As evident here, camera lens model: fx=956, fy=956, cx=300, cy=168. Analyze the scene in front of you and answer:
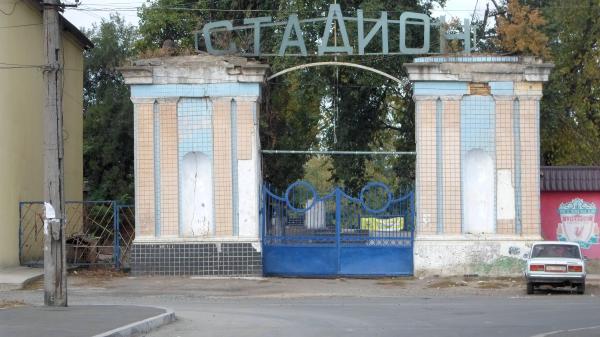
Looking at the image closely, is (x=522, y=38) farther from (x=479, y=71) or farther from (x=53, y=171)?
(x=53, y=171)

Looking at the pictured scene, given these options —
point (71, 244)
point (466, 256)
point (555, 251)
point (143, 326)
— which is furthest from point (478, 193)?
point (143, 326)

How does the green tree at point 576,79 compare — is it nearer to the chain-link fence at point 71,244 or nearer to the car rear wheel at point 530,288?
the car rear wheel at point 530,288

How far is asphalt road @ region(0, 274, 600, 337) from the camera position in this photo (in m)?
16.2

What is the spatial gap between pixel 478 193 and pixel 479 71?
11.9 ft

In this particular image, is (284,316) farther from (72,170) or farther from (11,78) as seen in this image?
(72,170)

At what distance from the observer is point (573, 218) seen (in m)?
30.9

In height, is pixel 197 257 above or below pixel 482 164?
below

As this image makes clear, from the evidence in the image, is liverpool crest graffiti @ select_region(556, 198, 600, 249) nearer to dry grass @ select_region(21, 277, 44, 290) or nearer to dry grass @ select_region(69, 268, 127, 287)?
dry grass @ select_region(69, 268, 127, 287)

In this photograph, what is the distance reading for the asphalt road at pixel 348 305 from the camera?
1616 centimetres

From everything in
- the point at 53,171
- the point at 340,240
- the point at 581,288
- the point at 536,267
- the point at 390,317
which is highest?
the point at 53,171

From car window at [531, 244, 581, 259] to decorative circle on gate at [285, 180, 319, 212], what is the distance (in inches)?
261

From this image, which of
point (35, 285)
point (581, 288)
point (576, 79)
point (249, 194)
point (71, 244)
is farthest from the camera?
point (576, 79)

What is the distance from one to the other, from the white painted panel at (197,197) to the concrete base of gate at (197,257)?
16.8 inches

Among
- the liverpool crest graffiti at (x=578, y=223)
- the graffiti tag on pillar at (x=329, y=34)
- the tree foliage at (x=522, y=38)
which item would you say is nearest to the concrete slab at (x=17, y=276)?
the graffiti tag on pillar at (x=329, y=34)
